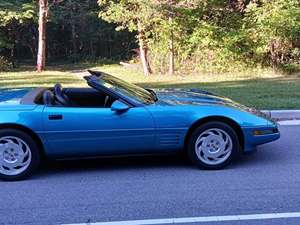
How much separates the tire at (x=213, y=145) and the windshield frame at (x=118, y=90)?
0.69 metres

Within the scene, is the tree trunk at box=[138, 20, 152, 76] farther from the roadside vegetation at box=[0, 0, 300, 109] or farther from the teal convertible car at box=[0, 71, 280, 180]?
the teal convertible car at box=[0, 71, 280, 180]

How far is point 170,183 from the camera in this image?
5547mm

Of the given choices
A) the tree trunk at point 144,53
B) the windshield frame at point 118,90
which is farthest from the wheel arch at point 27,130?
the tree trunk at point 144,53

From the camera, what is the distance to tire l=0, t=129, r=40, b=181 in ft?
18.7

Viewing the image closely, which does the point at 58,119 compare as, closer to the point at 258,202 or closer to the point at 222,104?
the point at 222,104

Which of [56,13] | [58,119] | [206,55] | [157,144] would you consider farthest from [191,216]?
[56,13]

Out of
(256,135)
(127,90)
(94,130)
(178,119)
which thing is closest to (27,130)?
(94,130)

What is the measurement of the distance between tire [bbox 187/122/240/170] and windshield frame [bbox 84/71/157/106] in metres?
0.69

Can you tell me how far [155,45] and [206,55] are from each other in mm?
1896

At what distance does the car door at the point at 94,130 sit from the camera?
5762 millimetres

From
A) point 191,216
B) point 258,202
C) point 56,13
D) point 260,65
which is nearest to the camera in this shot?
point 191,216

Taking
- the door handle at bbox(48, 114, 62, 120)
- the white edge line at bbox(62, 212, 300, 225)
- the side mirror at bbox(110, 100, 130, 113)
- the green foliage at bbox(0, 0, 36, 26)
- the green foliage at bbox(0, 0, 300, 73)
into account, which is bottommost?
the white edge line at bbox(62, 212, 300, 225)

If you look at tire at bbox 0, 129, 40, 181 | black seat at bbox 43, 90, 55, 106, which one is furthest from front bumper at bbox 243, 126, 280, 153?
tire at bbox 0, 129, 40, 181

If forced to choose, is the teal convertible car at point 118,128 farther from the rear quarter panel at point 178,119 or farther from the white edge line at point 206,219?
the white edge line at point 206,219
